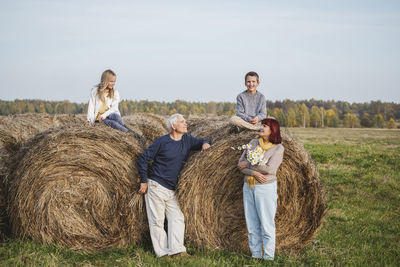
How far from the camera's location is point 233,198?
5719 millimetres

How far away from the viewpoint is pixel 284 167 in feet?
17.8

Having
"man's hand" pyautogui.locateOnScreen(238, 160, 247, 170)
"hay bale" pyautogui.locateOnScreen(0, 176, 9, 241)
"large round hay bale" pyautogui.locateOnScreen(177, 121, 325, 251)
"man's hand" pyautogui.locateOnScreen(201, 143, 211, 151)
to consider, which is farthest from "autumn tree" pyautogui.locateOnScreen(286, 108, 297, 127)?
"hay bale" pyautogui.locateOnScreen(0, 176, 9, 241)

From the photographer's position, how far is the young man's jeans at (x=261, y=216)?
5.03 meters

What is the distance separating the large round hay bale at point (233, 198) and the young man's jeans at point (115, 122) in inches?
66.8

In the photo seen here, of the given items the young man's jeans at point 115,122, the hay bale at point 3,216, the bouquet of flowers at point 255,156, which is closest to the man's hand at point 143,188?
the young man's jeans at point 115,122

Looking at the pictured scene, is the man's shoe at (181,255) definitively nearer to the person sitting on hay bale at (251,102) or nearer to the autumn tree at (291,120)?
the person sitting on hay bale at (251,102)

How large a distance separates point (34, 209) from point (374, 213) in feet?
21.1

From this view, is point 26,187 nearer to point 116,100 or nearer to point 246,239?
point 116,100

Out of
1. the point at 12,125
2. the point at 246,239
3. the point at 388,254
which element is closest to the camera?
the point at 388,254

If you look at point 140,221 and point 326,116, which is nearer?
point 140,221

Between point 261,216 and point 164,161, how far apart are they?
1.66 m

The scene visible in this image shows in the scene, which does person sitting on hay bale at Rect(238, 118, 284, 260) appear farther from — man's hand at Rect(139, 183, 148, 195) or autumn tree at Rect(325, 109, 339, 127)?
autumn tree at Rect(325, 109, 339, 127)

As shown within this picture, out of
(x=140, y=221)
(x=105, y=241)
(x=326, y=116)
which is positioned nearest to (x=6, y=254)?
(x=105, y=241)

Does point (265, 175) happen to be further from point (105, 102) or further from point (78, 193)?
point (105, 102)
